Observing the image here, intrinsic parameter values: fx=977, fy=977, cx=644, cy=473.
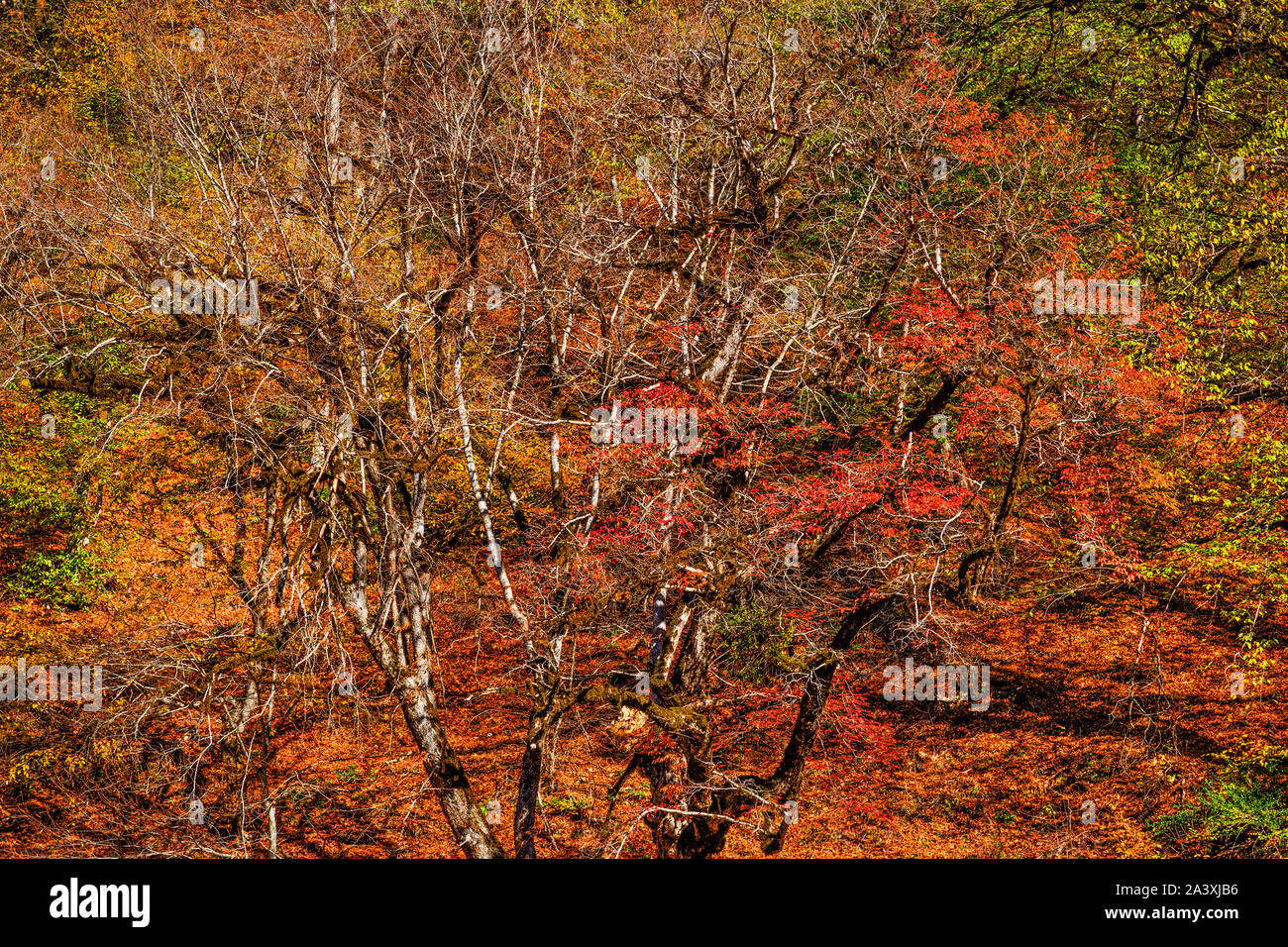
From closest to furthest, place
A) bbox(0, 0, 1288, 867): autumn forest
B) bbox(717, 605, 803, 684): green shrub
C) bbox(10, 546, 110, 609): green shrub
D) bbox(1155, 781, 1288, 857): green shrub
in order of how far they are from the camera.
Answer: bbox(0, 0, 1288, 867): autumn forest, bbox(1155, 781, 1288, 857): green shrub, bbox(717, 605, 803, 684): green shrub, bbox(10, 546, 110, 609): green shrub

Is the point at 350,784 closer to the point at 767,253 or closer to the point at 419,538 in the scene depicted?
the point at 419,538

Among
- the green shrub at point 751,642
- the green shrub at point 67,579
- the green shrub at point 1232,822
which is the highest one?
the green shrub at point 67,579

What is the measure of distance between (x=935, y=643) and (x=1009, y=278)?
307 inches

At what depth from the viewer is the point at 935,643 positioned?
2030 centimetres

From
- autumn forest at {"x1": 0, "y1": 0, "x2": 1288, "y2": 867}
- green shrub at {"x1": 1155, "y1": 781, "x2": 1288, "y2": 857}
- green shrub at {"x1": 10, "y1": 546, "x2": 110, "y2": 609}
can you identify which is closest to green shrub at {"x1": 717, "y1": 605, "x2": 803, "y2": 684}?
autumn forest at {"x1": 0, "y1": 0, "x2": 1288, "y2": 867}

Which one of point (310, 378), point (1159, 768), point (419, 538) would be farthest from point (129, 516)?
point (1159, 768)

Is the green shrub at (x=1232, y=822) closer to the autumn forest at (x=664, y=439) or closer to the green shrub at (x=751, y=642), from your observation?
the autumn forest at (x=664, y=439)

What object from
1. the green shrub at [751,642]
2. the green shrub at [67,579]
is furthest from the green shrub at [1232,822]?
the green shrub at [67,579]

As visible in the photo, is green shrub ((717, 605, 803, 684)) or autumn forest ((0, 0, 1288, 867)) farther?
green shrub ((717, 605, 803, 684))

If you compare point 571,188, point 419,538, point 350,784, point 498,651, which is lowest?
point 350,784

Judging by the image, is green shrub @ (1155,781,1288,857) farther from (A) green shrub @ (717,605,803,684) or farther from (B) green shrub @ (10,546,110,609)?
(B) green shrub @ (10,546,110,609)

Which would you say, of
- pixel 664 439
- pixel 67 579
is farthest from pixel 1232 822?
pixel 67 579

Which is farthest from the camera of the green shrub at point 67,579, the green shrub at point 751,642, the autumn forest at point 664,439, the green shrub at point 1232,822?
the green shrub at point 67,579

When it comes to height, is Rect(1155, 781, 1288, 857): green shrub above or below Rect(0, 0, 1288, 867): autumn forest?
below
